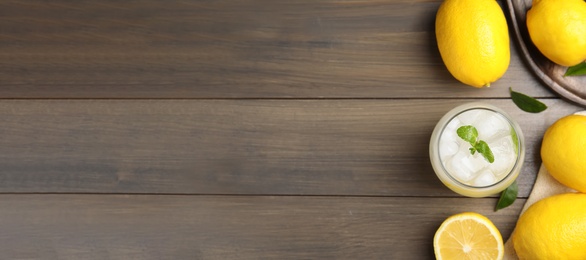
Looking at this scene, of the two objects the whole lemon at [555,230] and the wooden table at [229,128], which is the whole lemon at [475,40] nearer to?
the wooden table at [229,128]

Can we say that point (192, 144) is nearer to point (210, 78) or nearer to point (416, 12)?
point (210, 78)

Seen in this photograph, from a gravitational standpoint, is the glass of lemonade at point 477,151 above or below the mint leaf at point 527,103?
below

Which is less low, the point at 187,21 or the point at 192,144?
the point at 187,21

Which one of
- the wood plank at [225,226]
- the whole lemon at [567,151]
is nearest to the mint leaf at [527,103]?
the whole lemon at [567,151]

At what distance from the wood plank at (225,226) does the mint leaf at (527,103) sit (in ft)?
0.43

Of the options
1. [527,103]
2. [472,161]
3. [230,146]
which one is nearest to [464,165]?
[472,161]

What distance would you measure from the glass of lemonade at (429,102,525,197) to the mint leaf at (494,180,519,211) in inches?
1.6

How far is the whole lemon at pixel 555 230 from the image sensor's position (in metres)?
0.81

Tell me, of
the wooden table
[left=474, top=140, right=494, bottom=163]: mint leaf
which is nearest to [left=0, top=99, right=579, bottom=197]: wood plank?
the wooden table

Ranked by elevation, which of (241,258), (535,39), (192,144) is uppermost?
(535,39)

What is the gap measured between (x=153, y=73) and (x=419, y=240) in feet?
1.41

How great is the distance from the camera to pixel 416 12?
929mm

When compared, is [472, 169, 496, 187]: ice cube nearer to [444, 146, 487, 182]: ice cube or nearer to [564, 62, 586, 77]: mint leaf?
[444, 146, 487, 182]: ice cube

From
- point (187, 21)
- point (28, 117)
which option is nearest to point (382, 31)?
point (187, 21)
